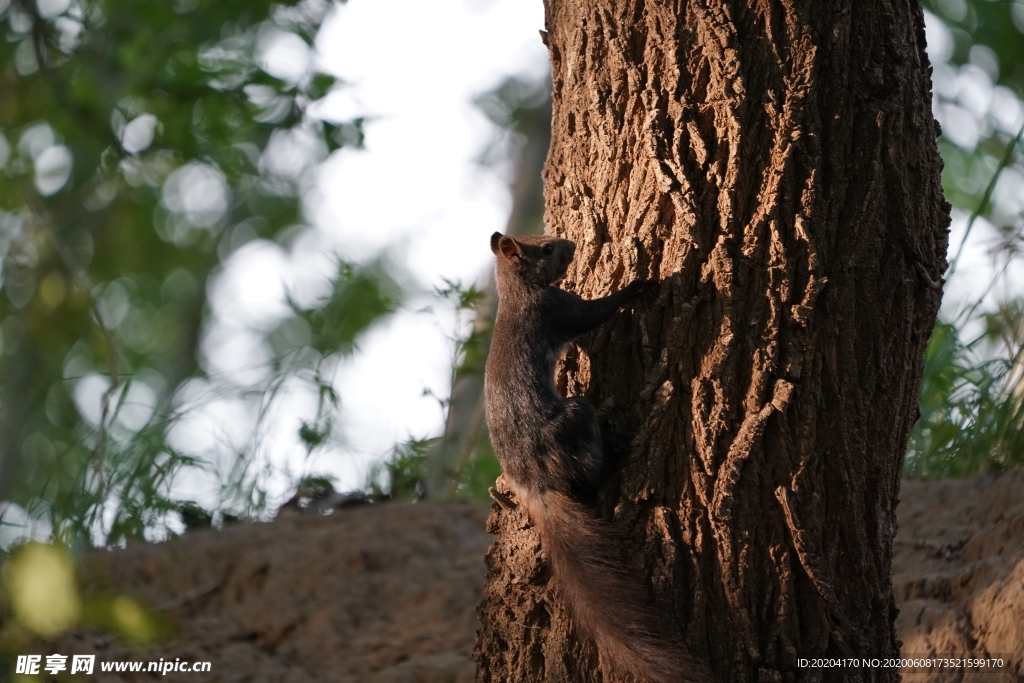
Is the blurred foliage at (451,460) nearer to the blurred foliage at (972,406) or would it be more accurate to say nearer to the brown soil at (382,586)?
the brown soil at (382,586)

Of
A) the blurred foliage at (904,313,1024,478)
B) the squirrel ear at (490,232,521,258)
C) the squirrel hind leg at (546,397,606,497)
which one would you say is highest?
the squirrel ear at (490,232,521,258)

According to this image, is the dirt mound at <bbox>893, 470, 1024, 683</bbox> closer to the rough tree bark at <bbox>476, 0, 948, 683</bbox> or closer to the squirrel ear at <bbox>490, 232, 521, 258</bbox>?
the rough tree bark at <bbox>476, 0, 948, 683</bbox>

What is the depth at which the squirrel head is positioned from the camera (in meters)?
3.38

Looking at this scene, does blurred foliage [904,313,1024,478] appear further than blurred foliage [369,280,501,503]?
No

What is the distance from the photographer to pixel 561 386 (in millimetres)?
3074

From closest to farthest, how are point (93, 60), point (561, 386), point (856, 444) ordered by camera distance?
point (856, 444) → point (561, 386) → point (93, 60)

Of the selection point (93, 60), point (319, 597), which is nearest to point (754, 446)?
point (319, 597)

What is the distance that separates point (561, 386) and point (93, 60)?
6264 mm

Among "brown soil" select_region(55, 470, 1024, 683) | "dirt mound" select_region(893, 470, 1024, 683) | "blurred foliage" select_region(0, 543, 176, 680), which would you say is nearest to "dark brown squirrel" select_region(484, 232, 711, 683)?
"brown soil" select_region(55, 470, 1024, 683)

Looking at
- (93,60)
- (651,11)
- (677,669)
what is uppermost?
(93,60)

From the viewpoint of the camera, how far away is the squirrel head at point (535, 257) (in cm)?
338

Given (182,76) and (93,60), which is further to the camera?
(93,60)

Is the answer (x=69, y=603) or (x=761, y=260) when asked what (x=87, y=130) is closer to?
(x=69, y=603)

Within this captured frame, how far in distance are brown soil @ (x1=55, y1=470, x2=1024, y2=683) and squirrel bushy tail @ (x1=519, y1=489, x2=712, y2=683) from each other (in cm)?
157
